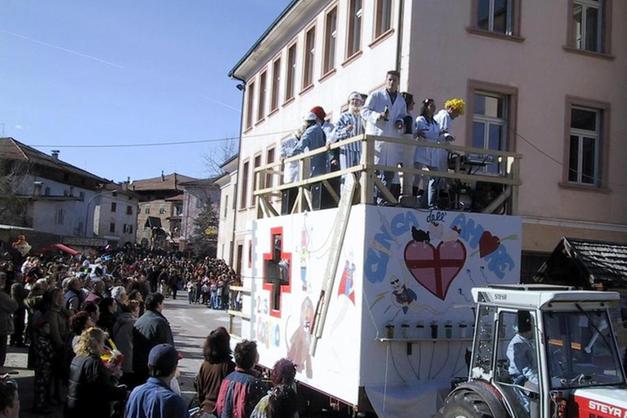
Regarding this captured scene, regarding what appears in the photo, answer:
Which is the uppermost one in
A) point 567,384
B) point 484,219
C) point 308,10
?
point 308,10

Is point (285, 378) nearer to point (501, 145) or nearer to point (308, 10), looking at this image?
point (501, 145)

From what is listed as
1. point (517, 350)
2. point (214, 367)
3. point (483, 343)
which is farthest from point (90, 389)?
point (517, 350)

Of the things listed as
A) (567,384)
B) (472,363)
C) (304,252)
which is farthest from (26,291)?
(567,384)

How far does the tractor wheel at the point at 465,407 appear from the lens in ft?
20.0

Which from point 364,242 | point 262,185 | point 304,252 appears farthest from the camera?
point 262,185

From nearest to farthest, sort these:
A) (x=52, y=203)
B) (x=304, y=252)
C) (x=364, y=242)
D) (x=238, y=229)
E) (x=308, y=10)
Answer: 1. (x=364, y=242)
2. (x=304, y=252)
3. (x=308, y=10)
4. (x=238, y=229)
5. (x=52, y=203)

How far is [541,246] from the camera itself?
52.1ft

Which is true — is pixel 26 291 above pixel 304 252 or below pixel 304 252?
below

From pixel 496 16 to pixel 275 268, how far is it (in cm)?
956

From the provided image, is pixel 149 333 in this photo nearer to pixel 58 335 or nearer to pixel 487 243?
pixel 58 335

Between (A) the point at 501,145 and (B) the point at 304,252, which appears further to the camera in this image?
(A) the point at 501,145

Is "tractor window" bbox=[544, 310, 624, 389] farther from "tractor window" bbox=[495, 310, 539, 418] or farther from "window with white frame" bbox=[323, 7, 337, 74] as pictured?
"window with white frame" bbox=[323, 7, 337, 74]

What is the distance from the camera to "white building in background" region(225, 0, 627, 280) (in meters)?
15.3

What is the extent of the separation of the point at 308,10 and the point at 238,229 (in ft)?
41.1
